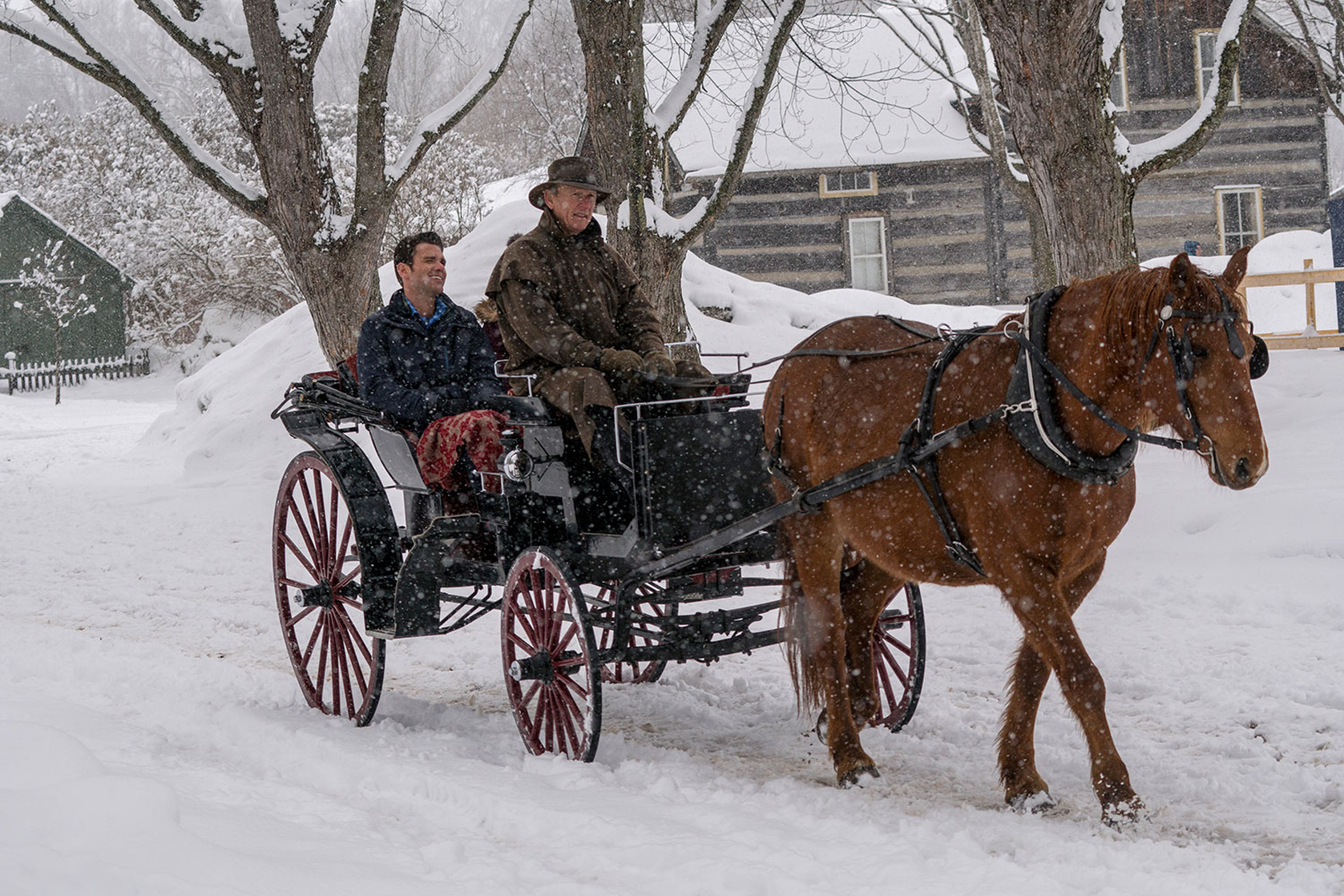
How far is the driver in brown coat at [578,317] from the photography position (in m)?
5.05

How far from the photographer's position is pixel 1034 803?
4012mm

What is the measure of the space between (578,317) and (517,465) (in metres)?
0.83

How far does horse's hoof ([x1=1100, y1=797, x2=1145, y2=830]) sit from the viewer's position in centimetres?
374

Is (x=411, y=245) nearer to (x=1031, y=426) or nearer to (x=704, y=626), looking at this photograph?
(x=704, y=626)

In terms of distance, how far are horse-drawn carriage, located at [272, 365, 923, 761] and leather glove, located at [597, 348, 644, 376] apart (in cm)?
17

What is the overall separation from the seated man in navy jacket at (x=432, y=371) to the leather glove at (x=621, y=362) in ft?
2.17

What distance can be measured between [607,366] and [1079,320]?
78.1 inches

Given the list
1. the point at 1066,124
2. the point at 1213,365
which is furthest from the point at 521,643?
the point at 1066,124

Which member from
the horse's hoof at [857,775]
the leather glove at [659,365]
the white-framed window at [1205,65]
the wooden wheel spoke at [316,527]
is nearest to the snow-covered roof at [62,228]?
the white-framed window at [1205,65]

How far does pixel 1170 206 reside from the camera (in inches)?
962

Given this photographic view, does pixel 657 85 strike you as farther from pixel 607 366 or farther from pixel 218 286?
pixel 607 366

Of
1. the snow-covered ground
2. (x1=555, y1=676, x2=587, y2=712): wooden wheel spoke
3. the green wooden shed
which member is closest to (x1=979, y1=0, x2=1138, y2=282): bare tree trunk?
the snow-covered ground

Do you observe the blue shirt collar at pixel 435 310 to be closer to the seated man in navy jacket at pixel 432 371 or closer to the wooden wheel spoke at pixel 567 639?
the seated man in navy jacket at pixel 432 371

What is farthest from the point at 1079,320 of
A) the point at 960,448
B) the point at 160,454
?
the point at 160,454
